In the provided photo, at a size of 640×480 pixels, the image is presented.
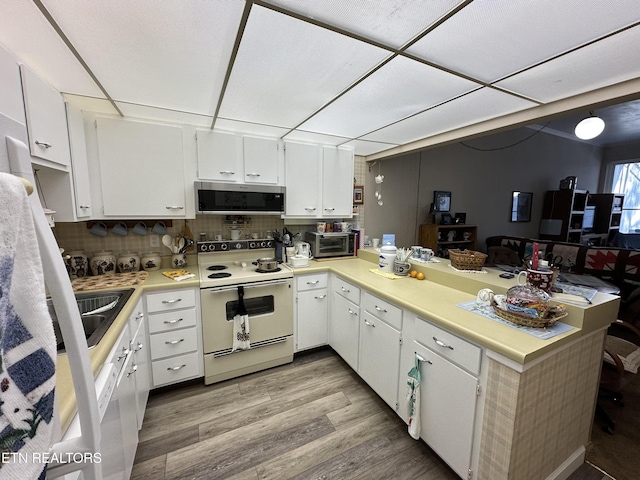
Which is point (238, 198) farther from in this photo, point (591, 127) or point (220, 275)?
point (591, 127)

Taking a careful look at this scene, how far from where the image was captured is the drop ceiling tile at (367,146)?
2.73 m

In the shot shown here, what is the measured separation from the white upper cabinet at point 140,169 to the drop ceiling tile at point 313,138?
0.98 m

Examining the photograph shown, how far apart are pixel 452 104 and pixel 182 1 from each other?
158cm

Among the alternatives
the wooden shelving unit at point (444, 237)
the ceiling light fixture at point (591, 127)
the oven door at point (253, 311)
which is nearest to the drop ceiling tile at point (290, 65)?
the oven door at point (253, 311)

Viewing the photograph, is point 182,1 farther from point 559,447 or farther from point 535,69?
point 559,447

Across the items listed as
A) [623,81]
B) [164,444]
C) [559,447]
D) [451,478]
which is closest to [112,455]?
[164,444]

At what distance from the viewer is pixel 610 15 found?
3.03 ft

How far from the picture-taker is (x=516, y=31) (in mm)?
1017

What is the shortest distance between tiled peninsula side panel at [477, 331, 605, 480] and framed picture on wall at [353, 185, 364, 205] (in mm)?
2420

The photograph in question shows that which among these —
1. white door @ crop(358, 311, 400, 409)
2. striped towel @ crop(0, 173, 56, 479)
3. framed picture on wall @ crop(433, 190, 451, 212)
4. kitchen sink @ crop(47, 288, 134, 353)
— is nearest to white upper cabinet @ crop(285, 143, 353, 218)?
white door @ crop(358, 311, 400, 409)

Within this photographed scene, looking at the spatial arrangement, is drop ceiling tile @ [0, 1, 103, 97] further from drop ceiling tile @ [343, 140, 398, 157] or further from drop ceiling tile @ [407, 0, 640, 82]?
drop ceiling tile @ [343, 140, 398, 157]

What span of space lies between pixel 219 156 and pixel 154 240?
102 centimetres

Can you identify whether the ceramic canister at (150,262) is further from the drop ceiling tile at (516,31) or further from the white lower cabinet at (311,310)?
the drop ceiling tile at (516,31)

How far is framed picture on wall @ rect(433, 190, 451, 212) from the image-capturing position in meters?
4.17
